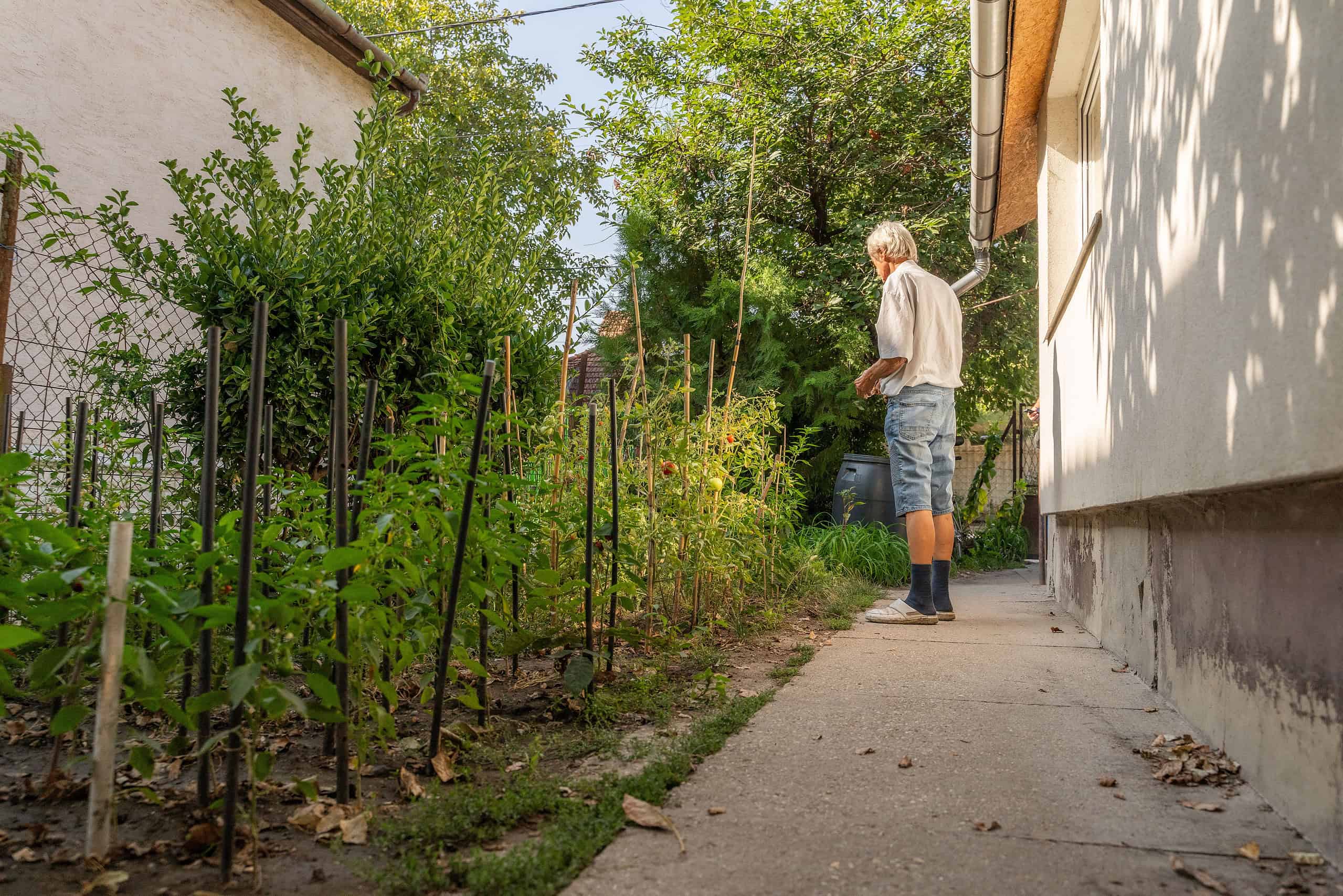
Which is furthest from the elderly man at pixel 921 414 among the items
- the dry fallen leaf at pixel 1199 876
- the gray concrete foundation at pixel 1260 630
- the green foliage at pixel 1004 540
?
the green foliage at pixel 1004 540

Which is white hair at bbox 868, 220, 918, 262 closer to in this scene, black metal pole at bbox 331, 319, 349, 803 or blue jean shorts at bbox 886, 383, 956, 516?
blue jean shorts at bbox 886, 383, 956, 516

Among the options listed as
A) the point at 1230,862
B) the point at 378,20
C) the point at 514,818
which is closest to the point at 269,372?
the point at 514,818

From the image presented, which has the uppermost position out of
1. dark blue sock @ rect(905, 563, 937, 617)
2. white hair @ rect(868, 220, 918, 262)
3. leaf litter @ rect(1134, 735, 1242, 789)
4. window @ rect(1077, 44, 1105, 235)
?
window @ rect(1077, 44, 1105, 235)

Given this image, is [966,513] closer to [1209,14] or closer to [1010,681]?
[1010,681]

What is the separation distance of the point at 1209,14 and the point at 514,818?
207cm

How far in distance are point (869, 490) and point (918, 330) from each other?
167 inches

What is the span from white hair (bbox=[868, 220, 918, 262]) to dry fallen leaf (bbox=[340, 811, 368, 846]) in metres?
3.62

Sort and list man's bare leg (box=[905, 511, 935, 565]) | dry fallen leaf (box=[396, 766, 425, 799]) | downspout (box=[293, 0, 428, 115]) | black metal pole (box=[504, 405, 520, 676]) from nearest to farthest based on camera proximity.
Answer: dry fallen leaf (box=[396, 766, 425, 799])
black metal pole (box=[504, 405, 520, 676])
man's bare leg (box=[905, 511, 935, 565])
downspout (box=[293, 0, 428, 115])

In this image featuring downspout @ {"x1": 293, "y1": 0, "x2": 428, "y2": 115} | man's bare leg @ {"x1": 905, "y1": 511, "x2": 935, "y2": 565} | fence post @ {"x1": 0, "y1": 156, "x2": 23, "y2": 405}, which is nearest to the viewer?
fence post @ {"x1": 0, "y1": 156, "x2": 23, "y2": 405}

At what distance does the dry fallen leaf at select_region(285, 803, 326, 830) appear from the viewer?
149 cm

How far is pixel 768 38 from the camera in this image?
1078 centimetres

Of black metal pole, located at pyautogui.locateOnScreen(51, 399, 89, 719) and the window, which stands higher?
the window

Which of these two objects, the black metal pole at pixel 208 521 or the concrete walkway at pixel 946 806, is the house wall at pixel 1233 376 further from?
the black metal pole at pixel 208 521

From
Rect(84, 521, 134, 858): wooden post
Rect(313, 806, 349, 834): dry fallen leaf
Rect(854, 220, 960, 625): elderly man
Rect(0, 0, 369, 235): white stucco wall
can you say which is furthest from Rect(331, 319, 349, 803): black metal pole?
Rect(0, 0, 369, 235): white stucco wall
